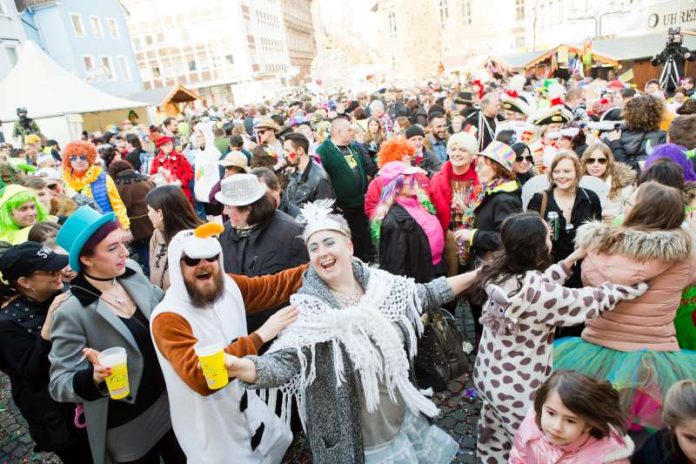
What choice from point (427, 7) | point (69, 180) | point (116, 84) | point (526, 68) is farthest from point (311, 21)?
point (69, 180)

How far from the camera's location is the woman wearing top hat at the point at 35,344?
2410 millimetres

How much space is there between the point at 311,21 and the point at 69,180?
90.8m

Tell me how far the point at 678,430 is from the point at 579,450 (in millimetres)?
382

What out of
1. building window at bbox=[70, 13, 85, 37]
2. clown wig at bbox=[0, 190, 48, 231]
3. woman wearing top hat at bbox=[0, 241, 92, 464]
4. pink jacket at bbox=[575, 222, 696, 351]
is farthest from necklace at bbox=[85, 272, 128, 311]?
building window at bbox=[70, 13, 85, 37]

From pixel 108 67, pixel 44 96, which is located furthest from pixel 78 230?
pixel 108 67

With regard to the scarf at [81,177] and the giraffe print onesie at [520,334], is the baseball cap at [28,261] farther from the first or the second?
the scarf at [81,177]

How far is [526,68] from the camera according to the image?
21.9 metres

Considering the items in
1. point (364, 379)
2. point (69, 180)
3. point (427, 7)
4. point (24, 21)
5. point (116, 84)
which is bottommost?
point (364, 379)

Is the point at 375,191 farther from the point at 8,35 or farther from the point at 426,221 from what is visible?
the point at 8,35

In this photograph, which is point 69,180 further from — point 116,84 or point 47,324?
point 116,84

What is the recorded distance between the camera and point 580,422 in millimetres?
1745

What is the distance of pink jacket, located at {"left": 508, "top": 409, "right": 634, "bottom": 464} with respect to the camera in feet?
5.70

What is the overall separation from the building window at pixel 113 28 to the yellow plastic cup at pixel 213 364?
36.0 metres

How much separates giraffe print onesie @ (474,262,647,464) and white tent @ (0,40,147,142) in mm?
15358
